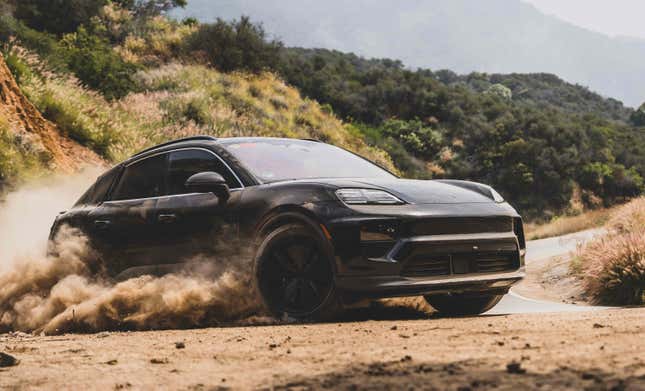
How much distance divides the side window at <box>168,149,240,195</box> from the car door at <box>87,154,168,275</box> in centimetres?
11

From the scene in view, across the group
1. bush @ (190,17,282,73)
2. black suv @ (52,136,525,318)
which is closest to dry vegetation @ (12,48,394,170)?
bush @ (190,17,282,73)

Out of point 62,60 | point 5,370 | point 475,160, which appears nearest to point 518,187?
point 475,160

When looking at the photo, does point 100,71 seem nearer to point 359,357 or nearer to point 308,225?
point 308,225

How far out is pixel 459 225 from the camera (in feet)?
18.5

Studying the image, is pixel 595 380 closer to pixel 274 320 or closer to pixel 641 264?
pixel 274 320

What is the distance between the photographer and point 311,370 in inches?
137

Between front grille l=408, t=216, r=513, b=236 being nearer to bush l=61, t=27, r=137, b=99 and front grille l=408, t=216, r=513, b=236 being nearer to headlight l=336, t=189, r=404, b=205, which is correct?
headlight l=336, t=189, r=404, b=205

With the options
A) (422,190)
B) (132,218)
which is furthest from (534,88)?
(422,190)

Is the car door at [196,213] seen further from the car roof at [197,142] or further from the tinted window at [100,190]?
the tinted window at [100,190]

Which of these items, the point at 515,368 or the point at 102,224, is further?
the point at 102,224

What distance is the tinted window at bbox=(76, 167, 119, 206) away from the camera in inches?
289

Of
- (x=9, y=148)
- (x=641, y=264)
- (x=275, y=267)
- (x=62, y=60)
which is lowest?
(x=641, y=264)

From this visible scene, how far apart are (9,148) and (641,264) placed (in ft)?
32.0

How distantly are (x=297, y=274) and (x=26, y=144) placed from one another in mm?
9273
